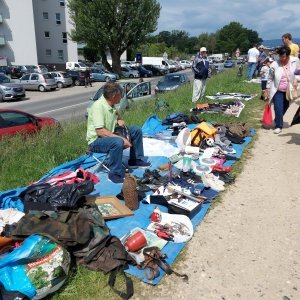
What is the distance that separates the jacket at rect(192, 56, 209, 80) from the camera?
10984 mm

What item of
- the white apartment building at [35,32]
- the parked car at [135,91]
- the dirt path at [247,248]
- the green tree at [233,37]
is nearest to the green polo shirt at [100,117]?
the dirt path at [247,248]

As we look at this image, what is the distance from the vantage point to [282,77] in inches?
287

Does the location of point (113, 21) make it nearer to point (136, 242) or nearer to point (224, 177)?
point (224, 177)

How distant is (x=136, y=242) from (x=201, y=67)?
8853mm

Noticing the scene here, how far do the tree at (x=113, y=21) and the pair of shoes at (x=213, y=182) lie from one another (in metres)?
31.8

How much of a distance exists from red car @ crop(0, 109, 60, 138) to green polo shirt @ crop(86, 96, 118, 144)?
3.86 m

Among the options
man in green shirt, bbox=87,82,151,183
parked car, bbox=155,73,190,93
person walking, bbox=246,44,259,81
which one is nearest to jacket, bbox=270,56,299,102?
man in green shirt, bbox=87,82,151,183

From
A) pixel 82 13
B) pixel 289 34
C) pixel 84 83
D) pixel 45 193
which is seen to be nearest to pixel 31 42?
pixel 82 13

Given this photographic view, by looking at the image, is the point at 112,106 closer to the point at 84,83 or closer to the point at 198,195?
the point at 198,195

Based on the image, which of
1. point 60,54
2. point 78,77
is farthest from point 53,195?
point 60,54

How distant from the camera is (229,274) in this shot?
3.04 m

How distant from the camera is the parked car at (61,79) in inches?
1142

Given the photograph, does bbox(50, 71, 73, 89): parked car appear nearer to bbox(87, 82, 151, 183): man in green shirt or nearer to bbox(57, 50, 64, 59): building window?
bbox(57, 50, 64, 59): building window

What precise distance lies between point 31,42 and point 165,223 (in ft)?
146
